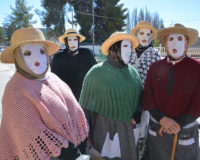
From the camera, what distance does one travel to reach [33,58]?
1.36 meters

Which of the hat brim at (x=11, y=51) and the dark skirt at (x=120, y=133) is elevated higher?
the hat brim at (x=11, y=51)

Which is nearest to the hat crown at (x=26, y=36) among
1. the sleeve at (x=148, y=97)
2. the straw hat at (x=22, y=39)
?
the straw hat at (x=22, y=39)

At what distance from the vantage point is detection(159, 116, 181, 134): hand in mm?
1623

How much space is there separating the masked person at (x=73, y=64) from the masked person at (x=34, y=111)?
5.07 feet

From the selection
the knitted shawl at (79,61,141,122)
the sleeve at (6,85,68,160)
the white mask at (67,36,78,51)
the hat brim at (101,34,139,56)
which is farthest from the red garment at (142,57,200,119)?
the white mask at (67,36,78,51)

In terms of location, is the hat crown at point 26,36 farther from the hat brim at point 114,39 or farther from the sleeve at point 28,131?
the hat brim at point 114,39

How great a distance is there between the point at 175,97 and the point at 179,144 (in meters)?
0.50

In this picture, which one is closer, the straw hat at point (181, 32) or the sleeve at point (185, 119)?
the sleeve at point (185, 119)

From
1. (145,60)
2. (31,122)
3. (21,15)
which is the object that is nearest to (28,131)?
(31,122)

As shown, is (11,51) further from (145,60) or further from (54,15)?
(54,15)

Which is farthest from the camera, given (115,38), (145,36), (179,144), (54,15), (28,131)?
(54,15)

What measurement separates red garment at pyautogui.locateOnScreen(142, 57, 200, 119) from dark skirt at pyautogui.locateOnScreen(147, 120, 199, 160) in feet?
0.73

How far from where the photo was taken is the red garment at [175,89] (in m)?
1.59

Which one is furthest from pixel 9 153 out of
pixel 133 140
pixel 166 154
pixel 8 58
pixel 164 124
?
pixel 166 154
